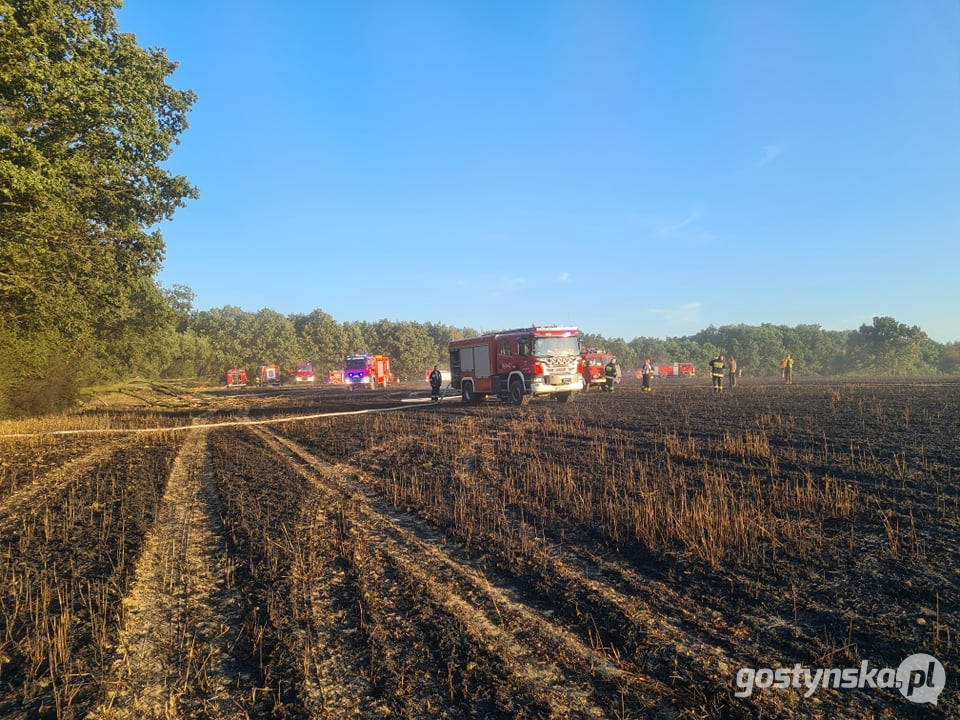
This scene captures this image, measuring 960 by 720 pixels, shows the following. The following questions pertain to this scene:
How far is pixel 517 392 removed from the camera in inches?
799

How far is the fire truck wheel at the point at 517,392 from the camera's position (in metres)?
20.1

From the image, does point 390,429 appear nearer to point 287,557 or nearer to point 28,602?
point 287,557

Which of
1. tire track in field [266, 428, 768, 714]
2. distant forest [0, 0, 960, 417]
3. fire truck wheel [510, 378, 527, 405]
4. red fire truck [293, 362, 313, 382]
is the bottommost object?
tire track in field [266, 428, 768, 714]

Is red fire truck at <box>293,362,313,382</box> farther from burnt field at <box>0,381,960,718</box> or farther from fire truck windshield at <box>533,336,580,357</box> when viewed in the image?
burnt field at <box>0,381,960,718</box>

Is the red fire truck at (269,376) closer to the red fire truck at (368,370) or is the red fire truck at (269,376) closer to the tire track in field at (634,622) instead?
the red fire truck at (368,370)

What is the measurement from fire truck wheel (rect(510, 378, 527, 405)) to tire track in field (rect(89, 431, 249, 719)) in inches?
580

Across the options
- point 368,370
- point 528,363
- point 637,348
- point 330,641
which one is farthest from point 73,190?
point 637,348

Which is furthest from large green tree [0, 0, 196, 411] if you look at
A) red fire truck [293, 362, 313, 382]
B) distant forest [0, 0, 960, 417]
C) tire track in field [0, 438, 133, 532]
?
red fire truck [293, 362, 313, 382]

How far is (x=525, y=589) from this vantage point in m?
4.17

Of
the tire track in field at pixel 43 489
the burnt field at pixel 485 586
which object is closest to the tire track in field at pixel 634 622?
the burnt field at pixel 485 586

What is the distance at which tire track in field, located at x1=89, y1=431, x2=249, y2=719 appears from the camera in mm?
2775

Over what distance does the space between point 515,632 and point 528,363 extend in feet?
53.4

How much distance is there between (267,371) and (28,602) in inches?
2955

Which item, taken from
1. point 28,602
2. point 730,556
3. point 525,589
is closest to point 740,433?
point 730,556
